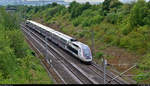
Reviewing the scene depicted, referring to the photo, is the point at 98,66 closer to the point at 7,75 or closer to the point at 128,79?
the point at 128,79

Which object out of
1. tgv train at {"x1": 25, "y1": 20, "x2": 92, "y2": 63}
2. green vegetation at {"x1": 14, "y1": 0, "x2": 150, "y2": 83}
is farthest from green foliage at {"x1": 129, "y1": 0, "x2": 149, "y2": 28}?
tgv train at {"x1": 25, "y1": 20, "x2": 92, "y2": 63}

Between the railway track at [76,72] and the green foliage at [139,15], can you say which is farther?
the green foliage at [139,15]

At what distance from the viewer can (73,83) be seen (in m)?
26.2

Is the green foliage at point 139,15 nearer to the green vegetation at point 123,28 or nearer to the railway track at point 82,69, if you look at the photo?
the green vegetation at point 123,28

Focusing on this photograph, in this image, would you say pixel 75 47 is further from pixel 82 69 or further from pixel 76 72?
pixel 76 72

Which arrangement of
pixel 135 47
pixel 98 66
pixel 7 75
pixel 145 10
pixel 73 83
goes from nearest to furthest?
pixel 7 75
pixel 73 83
pixel 98 66
pixel 135 47
pixel 145 10

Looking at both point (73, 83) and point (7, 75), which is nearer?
point (7, 75)

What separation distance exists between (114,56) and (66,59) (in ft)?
26.9

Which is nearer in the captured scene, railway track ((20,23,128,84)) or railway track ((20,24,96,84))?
railway track ((20,24,96,84))

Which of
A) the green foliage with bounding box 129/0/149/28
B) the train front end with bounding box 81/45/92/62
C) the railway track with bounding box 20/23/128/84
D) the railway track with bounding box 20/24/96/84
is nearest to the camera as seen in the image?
the railway track with bounding box 20/24/96/84

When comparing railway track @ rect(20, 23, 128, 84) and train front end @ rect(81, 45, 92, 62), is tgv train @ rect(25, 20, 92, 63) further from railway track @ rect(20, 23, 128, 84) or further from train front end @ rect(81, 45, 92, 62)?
railway track @ rect(20, 23, 128, 84)

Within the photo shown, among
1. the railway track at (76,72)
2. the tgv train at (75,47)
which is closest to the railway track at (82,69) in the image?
the railway track at (76,72)

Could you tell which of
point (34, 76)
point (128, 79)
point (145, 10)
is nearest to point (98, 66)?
point (128, 79)

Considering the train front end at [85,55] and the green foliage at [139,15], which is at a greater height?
the green foliage at [139,15]
